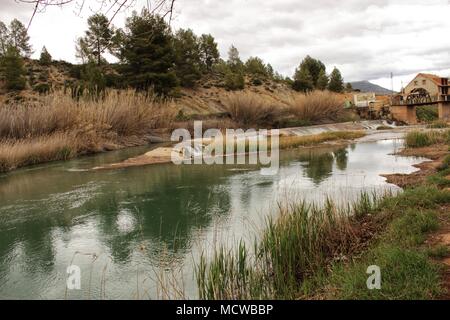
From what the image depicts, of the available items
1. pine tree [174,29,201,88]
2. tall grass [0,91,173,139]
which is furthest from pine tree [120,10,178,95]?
tall grass [0,91,173,139]

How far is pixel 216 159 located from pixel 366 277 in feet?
40.5

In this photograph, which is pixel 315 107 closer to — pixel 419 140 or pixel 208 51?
pixel 419 140

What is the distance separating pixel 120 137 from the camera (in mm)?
21875

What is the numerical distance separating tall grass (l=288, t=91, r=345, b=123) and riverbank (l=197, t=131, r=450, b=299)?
23.6 m

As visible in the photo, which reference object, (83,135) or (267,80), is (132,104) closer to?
(83,135)

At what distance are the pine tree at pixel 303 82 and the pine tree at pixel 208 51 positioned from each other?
11066 mm

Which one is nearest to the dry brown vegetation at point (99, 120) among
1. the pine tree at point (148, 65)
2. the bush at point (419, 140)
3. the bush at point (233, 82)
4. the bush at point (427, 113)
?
the bush at point (419, 140)

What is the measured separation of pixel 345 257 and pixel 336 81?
176ft

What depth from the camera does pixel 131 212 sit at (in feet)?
26.7

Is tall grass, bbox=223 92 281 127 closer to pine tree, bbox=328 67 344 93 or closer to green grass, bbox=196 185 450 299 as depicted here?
green grass, bbox=196 185 450 299

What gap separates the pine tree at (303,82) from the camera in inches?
1976

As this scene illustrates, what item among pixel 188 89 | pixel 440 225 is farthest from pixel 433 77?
pixel 440 225
